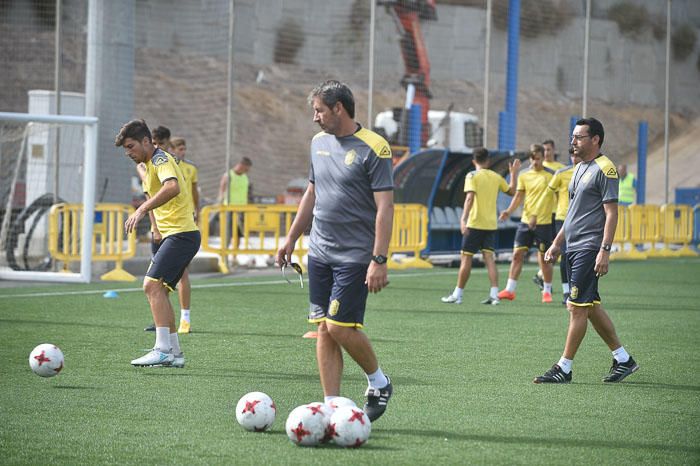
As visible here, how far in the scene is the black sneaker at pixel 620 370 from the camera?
29.2ft

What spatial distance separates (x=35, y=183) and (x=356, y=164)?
14.3 m

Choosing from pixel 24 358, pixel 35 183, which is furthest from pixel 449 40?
pixel 24 358

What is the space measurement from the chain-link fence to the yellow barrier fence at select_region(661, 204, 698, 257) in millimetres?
4706

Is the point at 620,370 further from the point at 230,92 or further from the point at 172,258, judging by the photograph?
the point at 230,92

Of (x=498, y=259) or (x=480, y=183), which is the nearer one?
(x=480, y=183)

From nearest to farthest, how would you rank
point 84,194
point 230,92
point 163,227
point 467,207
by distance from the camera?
point 163,227, point 467,207, point 84,194, point 230,92

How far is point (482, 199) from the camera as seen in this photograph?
52.0 ft

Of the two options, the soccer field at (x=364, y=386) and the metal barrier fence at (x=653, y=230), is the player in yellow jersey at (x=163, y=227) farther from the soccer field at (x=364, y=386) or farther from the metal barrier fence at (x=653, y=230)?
the metal barrier fence at (x=653, y=230)

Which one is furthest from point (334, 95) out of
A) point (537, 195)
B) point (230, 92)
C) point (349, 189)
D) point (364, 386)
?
point (230, 92)

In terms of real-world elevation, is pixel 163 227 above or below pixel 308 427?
above

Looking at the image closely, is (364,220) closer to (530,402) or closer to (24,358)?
(530,402)

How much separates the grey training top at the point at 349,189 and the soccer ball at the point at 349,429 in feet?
3.11

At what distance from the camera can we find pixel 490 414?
290 inches

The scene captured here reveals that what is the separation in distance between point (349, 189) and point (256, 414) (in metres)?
1.40
